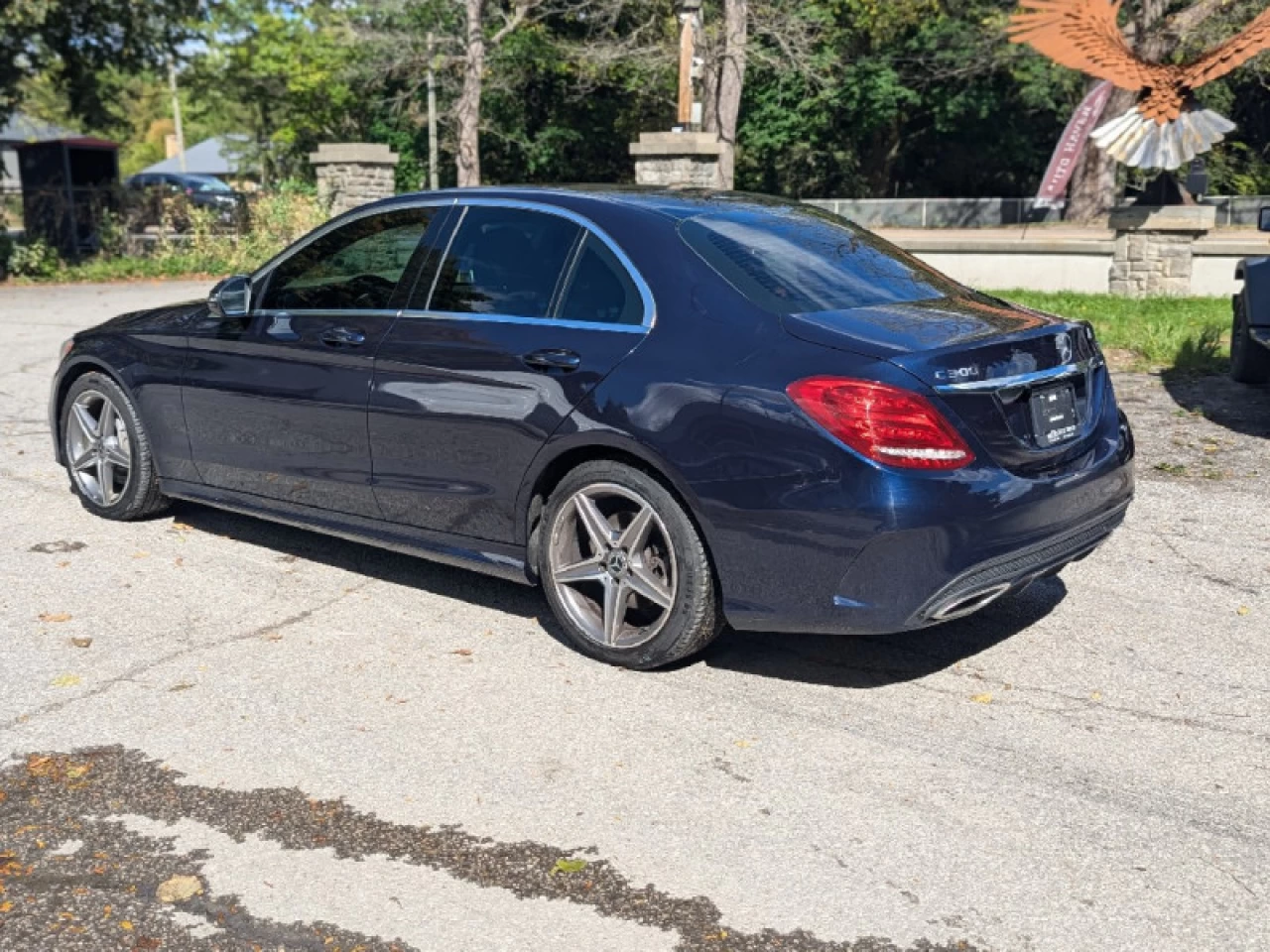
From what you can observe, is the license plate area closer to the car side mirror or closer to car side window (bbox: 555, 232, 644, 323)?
car side window (bbox: 555, 232, 644, 323)

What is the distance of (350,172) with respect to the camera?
77.3 feet

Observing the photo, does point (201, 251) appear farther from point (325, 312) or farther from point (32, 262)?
point (325, 312)

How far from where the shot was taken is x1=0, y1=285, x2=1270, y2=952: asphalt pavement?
338 cm

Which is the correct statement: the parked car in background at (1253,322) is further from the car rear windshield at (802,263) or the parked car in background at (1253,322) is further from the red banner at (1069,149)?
the red banner at (1069,149)

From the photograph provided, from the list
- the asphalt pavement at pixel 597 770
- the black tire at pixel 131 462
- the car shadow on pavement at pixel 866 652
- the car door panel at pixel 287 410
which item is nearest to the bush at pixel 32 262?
the black tire at pixel 131 462

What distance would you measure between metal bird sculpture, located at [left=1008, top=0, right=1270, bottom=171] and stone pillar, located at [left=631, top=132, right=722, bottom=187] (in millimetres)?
5559

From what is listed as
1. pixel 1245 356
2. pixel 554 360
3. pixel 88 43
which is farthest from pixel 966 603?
pixel 88 43

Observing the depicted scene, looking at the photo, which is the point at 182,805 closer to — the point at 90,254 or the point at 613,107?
Result: the point at 90,254

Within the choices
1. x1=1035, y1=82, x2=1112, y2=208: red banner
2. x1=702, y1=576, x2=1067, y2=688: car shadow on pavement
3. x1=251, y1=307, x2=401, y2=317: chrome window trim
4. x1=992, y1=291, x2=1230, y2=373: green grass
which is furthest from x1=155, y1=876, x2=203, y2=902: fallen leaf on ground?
x1=1035, y1=82, x2=1112, y2=208: red banner

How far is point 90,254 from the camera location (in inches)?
1047

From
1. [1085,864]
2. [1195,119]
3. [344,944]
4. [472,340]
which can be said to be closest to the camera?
[344,944]

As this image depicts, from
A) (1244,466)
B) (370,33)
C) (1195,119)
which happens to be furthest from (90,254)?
(1244,466)

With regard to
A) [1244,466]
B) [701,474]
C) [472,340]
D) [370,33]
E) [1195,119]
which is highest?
[370,33]

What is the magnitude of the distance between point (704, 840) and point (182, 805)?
1503 millimetres
